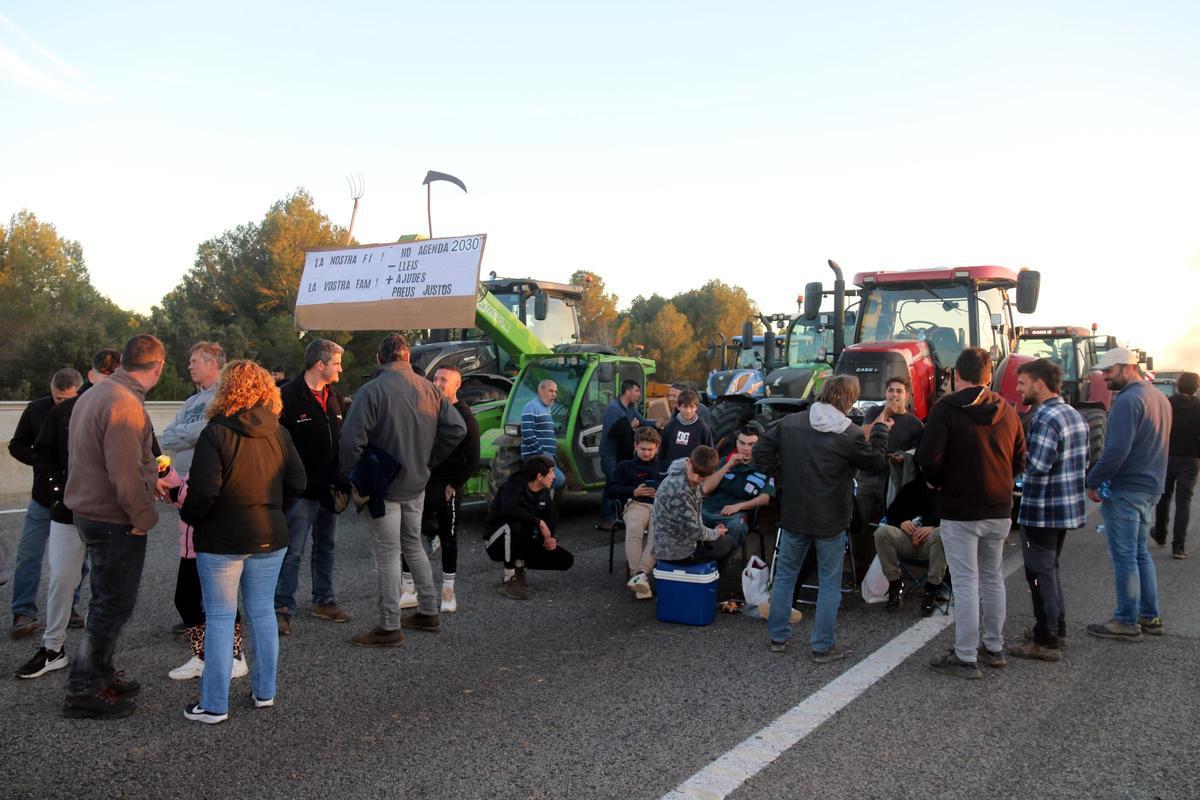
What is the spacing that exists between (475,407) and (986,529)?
6.84 meters

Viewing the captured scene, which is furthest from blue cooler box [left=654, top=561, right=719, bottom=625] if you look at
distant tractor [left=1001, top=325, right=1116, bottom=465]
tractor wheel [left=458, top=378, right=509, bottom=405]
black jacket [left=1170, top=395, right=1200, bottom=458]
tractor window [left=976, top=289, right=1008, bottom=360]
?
distant tractor [left=1001, top=325, right=1116, bottom=465]

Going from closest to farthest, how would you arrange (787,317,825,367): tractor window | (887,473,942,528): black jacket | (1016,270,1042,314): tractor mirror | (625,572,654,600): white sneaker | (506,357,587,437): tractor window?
(887,473,942,528): black jacket < (625,572,654,600): white sneaker < (1016,270,1042,314): tractor mirror < (506,357,587,437): tractor window < (787,317,825,367): tractor window

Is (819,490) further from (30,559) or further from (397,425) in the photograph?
(30,559)

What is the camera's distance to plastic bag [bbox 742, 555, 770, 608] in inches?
258

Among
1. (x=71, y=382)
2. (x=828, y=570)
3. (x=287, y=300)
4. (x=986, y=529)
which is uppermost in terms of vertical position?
(x=287, y=300)

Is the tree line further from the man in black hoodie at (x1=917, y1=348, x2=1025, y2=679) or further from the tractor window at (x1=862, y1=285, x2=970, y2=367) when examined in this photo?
the man in black hoodie at (x1=917, y1=348, x2=1025, y2=679)

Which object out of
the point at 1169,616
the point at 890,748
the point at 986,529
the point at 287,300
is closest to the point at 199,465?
the point at 890,748

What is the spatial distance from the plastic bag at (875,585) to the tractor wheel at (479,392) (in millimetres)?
7441

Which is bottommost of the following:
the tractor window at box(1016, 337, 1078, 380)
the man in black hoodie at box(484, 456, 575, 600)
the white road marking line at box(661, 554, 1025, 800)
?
the white road marking line at box(661, 554, 1025, 800)

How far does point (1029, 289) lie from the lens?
32.0 feet

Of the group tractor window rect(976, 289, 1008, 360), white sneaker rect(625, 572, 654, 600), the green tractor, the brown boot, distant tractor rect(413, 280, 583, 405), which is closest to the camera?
the brown boot

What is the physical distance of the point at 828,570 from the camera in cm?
564

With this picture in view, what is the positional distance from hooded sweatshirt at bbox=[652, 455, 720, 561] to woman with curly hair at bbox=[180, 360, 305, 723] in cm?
281

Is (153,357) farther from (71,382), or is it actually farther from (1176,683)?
(1176,683)
